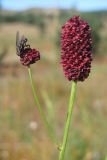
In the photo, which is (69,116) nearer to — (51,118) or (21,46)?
(21,46)

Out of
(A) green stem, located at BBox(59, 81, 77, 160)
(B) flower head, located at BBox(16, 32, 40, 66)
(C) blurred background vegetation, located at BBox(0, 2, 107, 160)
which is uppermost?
(B) flower head, located at BBox(16, 32, 40, 66)

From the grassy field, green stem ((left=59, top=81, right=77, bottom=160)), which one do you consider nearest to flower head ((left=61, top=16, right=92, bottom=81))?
green stem ((left=59, top=81, right=77, bottom=160))

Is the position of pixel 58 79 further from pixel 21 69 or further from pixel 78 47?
pixel 78 47

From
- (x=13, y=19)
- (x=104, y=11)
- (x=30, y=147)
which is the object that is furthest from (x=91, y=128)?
(x=13, y=19)

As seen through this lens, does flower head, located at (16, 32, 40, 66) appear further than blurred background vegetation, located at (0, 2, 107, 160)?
No

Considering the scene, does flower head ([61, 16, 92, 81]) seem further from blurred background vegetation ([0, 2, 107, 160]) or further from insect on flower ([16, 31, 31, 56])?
blurred background vegetation ([0, 2, 107, 160])

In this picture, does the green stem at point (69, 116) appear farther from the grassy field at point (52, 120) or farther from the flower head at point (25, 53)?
the grassy field at point (52, 120)

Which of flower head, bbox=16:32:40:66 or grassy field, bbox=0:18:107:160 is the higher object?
flower head, bbox=16:32:40:66
